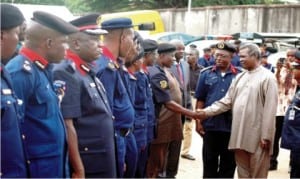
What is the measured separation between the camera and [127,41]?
4.14 m

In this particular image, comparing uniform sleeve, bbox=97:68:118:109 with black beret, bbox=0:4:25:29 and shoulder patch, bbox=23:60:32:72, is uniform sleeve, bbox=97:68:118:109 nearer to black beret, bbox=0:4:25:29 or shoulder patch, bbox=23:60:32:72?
shoulder patch, bbox=23:60:32:72

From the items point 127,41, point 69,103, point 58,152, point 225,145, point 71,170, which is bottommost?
point 225,145

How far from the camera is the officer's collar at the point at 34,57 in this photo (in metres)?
2.99

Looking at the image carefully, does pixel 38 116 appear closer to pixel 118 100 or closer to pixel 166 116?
pixel 118 100

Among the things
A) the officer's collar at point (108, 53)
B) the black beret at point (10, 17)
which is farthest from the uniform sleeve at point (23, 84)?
the officer's collar at point (108, 53)

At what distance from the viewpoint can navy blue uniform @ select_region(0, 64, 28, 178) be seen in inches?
100

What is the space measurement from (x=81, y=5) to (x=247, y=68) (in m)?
33.0

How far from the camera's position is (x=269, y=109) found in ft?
17.1

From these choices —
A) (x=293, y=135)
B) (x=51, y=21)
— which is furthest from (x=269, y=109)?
(x=51, y=21)

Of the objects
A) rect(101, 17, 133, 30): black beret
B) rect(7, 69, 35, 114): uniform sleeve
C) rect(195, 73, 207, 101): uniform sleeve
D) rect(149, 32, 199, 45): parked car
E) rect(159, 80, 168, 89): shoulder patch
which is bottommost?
rect(149, 32, 199, 45): parked car

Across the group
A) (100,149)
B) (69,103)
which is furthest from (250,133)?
(69,103)

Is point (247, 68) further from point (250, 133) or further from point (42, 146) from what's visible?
point (42, 146)

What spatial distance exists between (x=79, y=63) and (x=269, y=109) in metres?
2.52

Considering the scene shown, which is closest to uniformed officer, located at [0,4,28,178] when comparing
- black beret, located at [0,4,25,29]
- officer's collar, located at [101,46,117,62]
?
black beret, located at [0,4,25,29]
